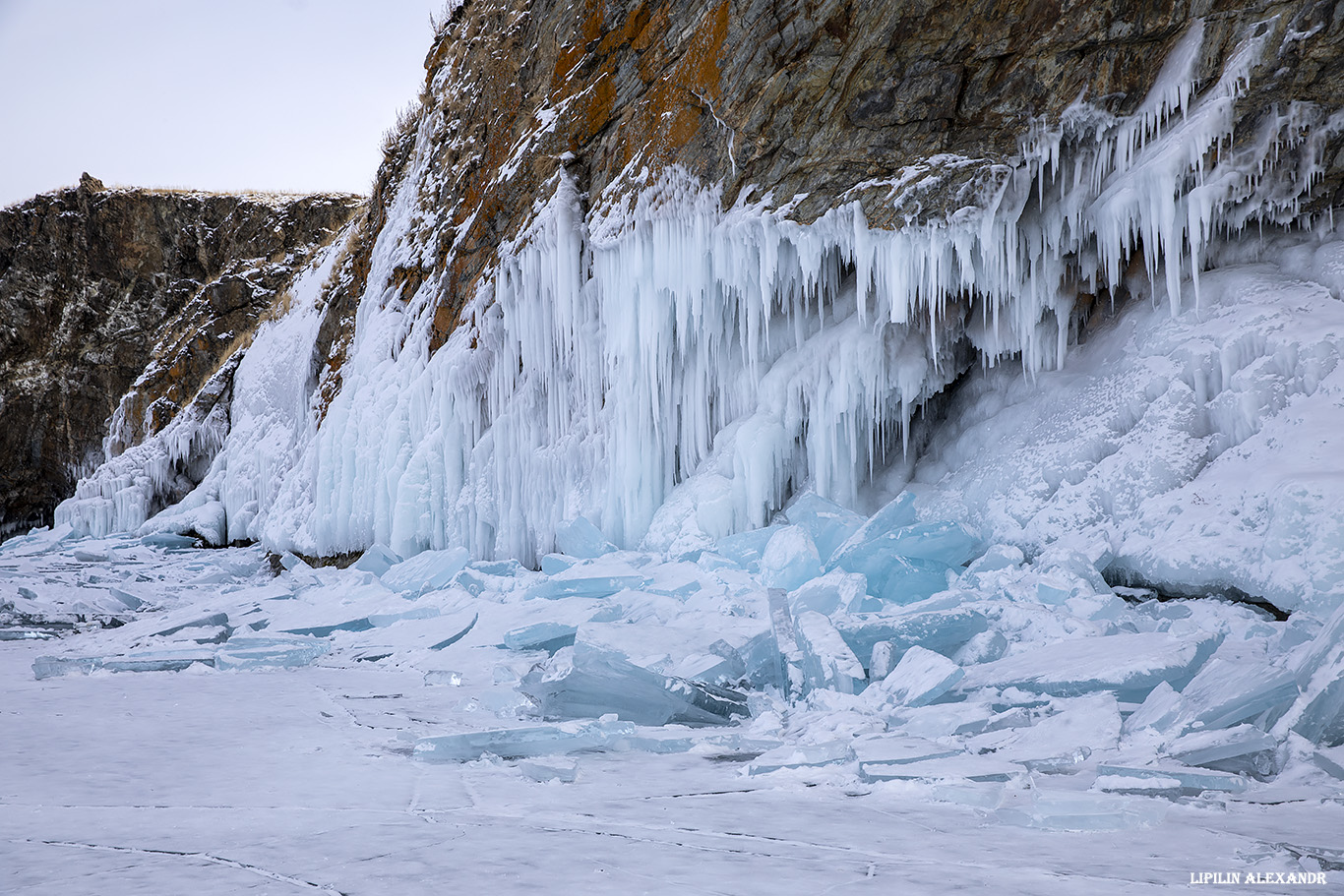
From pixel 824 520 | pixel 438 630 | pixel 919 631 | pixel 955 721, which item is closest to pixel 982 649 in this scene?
pixel 919 631

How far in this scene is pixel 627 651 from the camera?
4.00 meters

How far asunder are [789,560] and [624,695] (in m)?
2.73

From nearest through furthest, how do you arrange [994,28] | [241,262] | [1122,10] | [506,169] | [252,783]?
[252,783]
[1122,10]
[994,28]
[506,169]
[241,262]

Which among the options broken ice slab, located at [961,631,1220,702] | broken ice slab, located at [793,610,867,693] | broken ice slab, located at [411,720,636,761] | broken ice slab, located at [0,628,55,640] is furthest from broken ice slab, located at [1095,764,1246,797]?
broken ice slab, located at [0,628,55,640]

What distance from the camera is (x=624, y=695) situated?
3332 millimetres

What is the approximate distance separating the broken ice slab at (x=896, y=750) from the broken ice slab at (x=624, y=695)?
2.42ft

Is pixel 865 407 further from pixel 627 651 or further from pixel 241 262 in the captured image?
pixel 241 262

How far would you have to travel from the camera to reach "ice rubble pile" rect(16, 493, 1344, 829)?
2.42 metres

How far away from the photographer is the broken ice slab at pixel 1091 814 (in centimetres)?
189

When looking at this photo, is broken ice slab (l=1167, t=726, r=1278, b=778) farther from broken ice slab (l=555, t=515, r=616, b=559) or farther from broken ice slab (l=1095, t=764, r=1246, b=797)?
broken ice slab (l=555, t=515, r=616, b=559)

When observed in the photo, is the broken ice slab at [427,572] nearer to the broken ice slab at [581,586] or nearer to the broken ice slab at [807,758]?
the broken ice slab at [581,586]

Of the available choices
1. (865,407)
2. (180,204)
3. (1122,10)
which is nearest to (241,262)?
(180,204)

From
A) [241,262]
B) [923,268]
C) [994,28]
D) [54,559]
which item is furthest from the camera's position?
[241,262]

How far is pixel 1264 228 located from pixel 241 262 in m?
24.1
